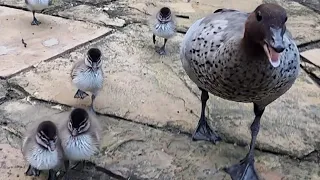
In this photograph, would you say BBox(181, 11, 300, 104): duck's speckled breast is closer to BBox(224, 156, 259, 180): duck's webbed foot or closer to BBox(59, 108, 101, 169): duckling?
BBox(224, 156, 259, 180): duck's webbed foot

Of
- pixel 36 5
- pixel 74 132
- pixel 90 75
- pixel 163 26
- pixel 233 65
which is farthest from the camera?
pixel 36 5

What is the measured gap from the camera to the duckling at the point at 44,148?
2.47 m

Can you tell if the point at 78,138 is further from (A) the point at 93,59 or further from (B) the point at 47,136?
(A) the point at 93,59

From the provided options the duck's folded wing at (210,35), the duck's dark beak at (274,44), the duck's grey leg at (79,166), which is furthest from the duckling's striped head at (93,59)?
the duck's dark beak at (274,44)

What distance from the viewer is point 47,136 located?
97.3 inches

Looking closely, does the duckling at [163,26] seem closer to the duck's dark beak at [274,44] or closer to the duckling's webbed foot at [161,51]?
the duckling's webbed foot at [161,51]

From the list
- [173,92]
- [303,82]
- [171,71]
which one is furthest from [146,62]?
[303,82]

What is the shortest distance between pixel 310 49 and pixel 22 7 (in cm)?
219

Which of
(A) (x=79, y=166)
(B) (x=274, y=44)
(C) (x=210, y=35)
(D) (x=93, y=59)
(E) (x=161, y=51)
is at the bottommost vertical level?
(E) (x=161, y=51)

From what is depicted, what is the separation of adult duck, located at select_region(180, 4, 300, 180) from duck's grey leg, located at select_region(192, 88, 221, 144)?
0.24 metres

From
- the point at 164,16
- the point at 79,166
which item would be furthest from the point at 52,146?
the point at 164,16

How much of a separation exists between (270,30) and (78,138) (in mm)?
987

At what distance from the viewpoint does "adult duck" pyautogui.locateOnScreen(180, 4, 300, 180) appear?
2256mm

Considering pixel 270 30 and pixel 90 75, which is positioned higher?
pixel 270 30
